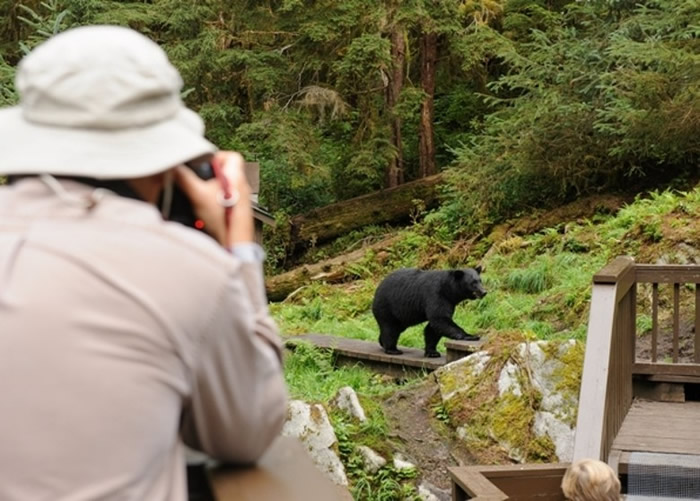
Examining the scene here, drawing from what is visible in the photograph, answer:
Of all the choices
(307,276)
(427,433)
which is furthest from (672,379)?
(307,276)

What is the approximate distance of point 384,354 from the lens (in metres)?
9.68

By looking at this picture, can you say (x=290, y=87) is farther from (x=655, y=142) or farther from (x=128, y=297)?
(x=128, y=297)

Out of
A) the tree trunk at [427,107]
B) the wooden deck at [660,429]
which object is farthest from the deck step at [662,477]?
the tree trunk at [427,107]

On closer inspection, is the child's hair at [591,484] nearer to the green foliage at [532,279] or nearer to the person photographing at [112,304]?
the person photographing at [112,304]

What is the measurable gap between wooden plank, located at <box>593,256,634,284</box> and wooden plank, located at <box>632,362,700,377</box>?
0.93m

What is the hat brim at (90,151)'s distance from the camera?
1.18 meters

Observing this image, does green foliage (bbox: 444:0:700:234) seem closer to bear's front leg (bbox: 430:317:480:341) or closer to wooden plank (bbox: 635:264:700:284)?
bear's front leg (bbox: 430:317:480:341)

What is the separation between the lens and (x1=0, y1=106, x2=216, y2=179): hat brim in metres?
1.18

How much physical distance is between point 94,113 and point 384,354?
28.2ft

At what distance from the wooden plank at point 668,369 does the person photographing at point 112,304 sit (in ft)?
19.9

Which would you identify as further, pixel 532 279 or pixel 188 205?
pixel 532 279

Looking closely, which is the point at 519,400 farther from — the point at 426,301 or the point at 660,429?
the point at 426,301

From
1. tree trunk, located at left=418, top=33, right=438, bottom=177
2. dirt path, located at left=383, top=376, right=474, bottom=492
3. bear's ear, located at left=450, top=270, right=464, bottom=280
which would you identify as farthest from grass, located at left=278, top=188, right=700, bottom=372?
tree trunk, located at left=418, top=33, right=438, bottom=177

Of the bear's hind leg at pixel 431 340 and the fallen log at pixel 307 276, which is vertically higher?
the bear's hind leg at pixel 431 340
